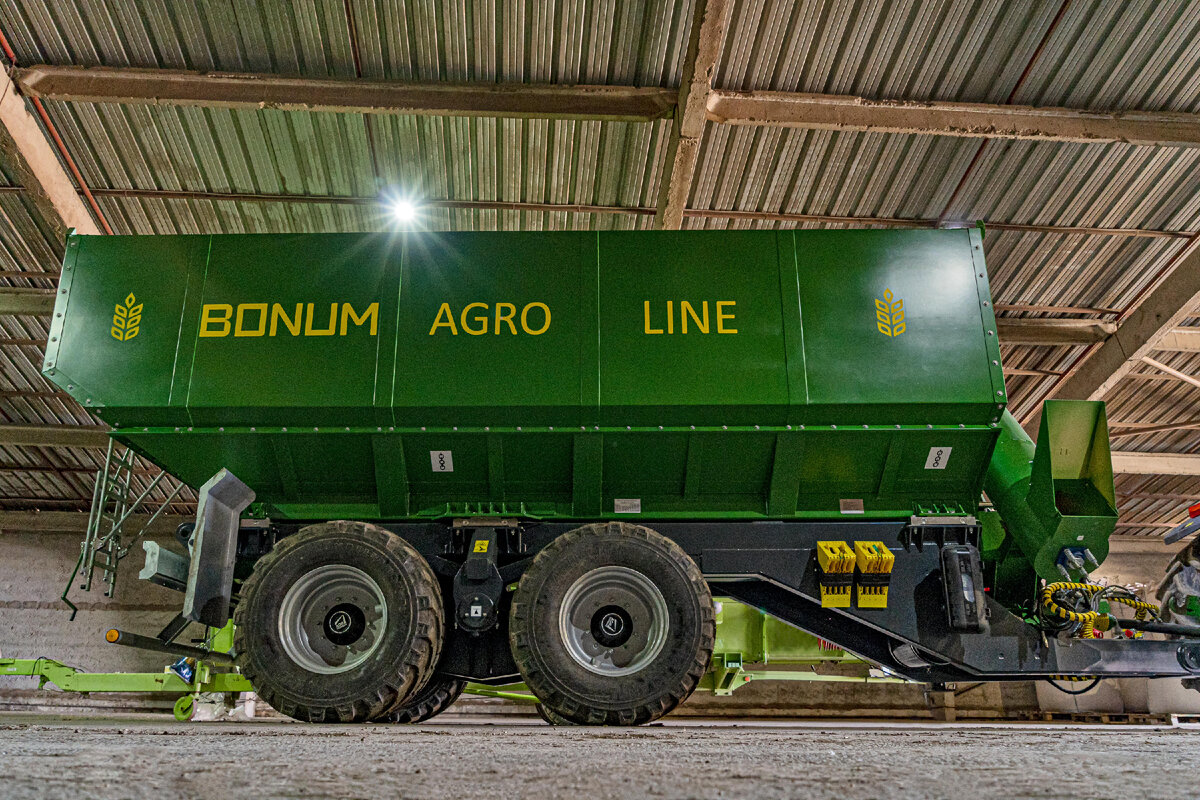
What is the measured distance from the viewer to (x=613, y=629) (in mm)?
4195

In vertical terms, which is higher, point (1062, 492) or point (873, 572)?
point (1062, 492)

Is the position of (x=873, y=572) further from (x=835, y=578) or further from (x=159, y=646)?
(x=159, y=646)

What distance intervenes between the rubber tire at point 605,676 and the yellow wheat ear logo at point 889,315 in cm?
201

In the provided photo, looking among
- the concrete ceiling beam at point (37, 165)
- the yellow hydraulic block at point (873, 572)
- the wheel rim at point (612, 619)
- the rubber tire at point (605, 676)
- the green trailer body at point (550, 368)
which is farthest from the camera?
the concrete ceiling beam at point (37, 165)

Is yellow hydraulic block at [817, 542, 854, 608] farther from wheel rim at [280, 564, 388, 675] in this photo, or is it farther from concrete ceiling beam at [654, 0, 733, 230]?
concrete ceiling beam at [654, 0, 733, 230]

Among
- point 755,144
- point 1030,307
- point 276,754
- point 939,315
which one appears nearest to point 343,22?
point 755,144

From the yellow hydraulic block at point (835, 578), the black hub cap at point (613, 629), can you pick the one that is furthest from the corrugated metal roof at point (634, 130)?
the black hub cap at point (613, 629)

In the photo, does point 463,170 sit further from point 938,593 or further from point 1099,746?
point 1099,746

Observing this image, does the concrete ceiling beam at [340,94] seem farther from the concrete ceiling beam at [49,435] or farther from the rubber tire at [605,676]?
the concrete ceiling beam at [49,435]

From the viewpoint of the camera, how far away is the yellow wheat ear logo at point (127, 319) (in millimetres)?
4668

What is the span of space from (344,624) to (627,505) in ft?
6.20

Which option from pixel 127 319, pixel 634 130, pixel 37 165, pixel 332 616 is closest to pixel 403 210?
pixel 634 130

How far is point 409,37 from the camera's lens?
7414mm

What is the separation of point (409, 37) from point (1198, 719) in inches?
754
